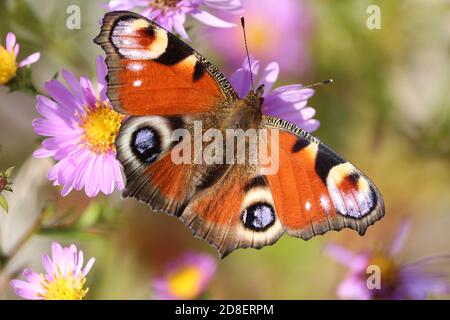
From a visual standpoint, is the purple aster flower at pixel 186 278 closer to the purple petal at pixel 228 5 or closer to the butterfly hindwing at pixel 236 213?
the butterfly hindwing at pixel 236 213

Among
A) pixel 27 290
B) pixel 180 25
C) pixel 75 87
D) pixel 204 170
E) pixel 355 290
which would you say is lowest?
pixel 27 290

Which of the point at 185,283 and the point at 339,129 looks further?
the point at 339,129

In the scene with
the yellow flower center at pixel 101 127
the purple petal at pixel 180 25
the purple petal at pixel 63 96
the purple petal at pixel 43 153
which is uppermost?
the purple petal at pixel 180 25

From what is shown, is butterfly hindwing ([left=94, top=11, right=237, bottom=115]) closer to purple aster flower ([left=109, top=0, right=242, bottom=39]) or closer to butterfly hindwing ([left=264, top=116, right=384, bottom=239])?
purple aster flower ([left=109, top=0, right=242, bottom=39])

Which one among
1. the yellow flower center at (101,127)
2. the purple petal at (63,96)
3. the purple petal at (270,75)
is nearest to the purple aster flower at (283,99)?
the purple petal at (270,75)

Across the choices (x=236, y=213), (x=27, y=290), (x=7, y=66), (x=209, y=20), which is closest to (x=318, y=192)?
(x=236, y=213)

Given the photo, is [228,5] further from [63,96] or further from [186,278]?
[186,278]

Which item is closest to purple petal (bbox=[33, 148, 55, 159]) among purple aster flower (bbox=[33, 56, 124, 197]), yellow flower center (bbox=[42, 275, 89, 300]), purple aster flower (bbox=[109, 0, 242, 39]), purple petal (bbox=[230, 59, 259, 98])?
purple aster flower (bbox=[33, 56, 124, 197])
